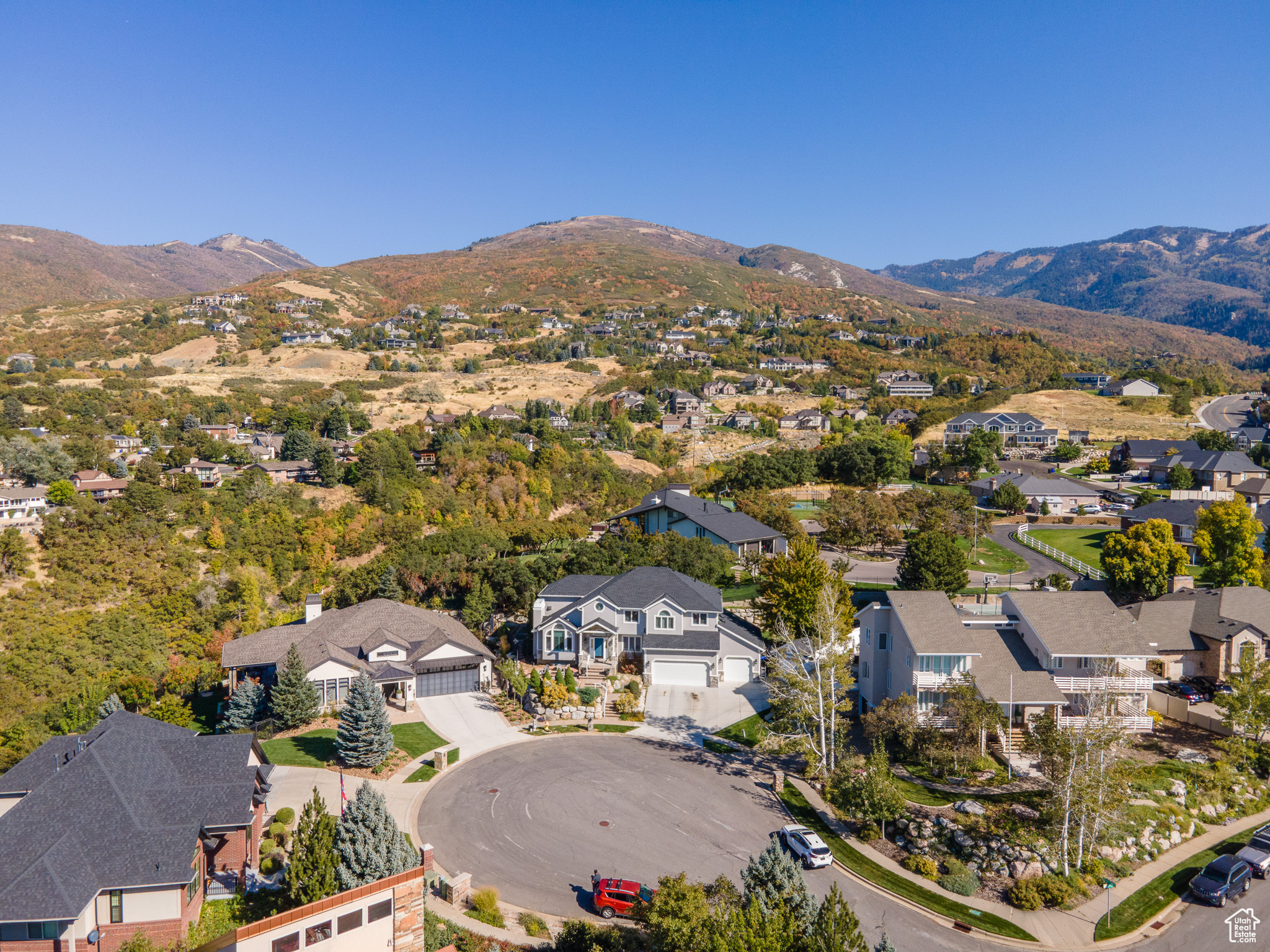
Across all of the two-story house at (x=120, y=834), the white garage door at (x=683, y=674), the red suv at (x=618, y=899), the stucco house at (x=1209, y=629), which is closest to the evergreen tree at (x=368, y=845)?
the two-story house at (x=120, y=834)

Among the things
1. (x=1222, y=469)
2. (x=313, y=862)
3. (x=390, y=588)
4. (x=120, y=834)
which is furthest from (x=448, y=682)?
(x=1222, y=469)

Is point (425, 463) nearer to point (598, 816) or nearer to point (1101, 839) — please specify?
point (598, 816)

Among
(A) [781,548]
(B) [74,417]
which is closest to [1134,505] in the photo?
(A) [781,548]

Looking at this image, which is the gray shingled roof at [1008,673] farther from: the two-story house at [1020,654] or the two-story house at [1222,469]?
the two-story house at [1222,469]

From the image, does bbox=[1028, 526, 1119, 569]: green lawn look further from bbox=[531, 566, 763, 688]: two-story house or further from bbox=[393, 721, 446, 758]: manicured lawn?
bbox=[393, 721, 446, 758]: manicured lawn

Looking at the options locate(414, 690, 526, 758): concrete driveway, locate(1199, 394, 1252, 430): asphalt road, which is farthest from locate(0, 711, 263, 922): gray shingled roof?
locate(1199, 394, 1252, 430): asphalt road

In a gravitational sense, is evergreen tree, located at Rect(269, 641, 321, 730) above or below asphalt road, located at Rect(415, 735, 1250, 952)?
above
